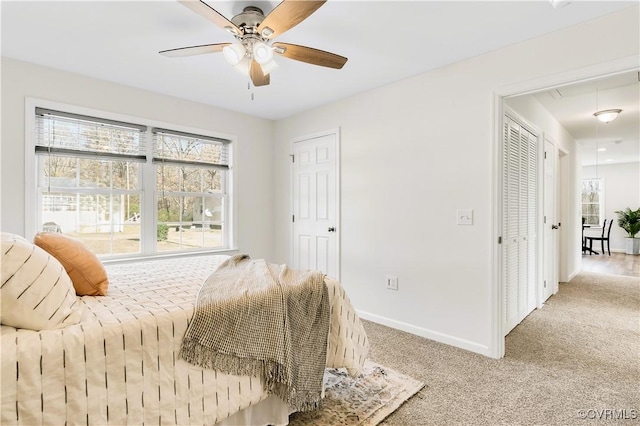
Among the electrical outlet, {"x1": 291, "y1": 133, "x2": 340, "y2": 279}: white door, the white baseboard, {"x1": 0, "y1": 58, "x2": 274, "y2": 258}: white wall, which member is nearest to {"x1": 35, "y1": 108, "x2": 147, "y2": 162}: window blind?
{"x1": 0, "y1": 58, "x2": 274, "y2": 258}: white wall

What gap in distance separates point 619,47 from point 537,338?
7.85 feet

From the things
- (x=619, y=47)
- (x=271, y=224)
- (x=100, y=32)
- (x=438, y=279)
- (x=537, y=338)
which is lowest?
(x=537, y=338)

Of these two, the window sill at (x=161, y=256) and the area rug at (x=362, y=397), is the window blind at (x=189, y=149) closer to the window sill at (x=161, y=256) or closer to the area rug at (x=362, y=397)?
the window sill at (x=161, y=256)

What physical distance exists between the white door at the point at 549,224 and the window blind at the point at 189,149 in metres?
4.08

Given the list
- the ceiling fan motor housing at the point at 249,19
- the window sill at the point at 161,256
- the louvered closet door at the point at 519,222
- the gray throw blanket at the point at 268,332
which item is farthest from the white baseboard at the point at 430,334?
the ceiling fan motor housing at the point at 249,19

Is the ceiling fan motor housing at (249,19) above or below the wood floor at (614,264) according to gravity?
above

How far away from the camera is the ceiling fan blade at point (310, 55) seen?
1.99m

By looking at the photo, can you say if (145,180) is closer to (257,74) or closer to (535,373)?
(257,74)

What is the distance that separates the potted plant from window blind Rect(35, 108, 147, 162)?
5005 mm

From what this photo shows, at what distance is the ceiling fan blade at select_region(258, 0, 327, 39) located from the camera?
61.2 inches

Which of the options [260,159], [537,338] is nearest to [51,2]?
[260,159]

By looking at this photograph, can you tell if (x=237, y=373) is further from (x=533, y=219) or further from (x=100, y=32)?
(x=533, y=219)

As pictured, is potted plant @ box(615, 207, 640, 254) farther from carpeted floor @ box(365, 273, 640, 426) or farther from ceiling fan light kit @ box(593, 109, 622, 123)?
ceiling fan light kit @ box(593, 109, 622, 123)

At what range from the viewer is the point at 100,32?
2256mm
